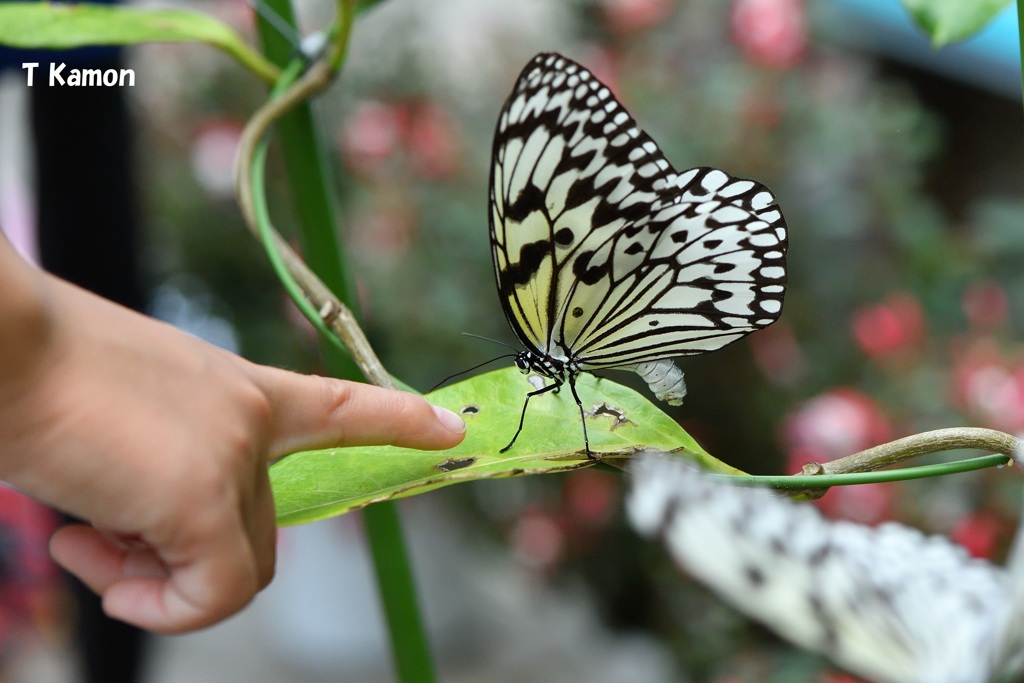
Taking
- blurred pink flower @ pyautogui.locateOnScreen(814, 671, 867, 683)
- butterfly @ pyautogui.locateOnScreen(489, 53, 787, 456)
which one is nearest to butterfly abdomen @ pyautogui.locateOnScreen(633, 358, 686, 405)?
butterfly @ pyautogui.locateOnScreen(489, 53, 787, 456)

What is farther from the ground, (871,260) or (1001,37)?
(1001,37)

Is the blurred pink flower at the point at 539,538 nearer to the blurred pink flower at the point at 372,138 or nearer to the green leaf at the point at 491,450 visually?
the blurred pink flower at the point at 372,138

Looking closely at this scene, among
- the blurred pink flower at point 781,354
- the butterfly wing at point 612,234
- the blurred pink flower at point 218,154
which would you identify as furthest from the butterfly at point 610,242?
the blurred pink flower at point 218,154

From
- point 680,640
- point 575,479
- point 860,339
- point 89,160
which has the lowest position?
point 680,640

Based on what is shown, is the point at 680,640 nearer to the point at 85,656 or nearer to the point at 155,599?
the point at 85,656

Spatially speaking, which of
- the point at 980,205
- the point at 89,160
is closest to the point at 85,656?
the point at 89,160

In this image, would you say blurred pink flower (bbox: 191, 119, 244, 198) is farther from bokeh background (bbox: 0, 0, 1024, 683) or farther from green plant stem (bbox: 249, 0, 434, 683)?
green plant stem (bbox: 249, 0, 434, 683)

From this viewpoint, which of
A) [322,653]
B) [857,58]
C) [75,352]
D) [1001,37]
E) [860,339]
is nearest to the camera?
[75,352]
